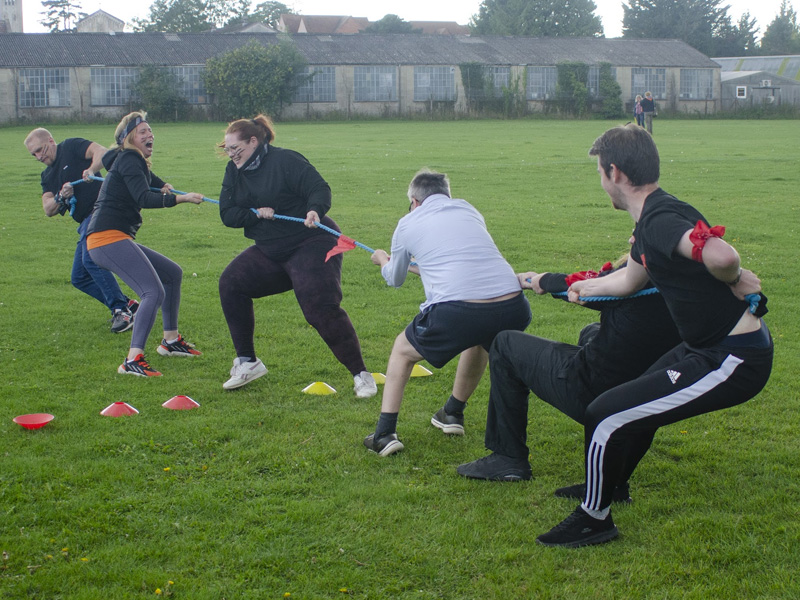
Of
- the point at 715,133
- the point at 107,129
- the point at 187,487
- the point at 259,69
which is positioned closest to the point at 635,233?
the point at 187,487

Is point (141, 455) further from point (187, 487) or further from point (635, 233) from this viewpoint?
point (635, 233)

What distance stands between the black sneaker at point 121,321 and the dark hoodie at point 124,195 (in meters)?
1.37

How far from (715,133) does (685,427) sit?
34.3m

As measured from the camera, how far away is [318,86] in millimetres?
51344

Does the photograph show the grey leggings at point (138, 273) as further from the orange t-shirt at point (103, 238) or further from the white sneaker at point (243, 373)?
the white sneaker at point (243, 373)

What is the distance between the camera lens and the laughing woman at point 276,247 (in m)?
6.61

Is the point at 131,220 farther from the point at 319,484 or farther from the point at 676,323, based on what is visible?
the point at 676,323

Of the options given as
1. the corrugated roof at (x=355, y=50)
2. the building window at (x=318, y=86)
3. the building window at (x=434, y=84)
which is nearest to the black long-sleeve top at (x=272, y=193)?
the building window at (x=318, y=86)

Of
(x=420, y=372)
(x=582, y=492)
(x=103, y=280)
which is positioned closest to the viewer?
(x=582, y=492)

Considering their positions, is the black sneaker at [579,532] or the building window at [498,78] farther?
the building window at [498,78]

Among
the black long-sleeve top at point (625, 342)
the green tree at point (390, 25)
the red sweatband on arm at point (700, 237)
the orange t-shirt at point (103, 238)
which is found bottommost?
the black long-sleeve top at point (625, 342)

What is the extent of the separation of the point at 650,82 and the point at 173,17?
165 feet

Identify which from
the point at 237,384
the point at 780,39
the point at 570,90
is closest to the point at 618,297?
the point at 237,384

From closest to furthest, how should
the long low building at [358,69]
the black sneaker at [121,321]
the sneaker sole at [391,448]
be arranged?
the sneaker sole at [391,448] < the black sneaker at [121,321] < the long low building at [358,69]
